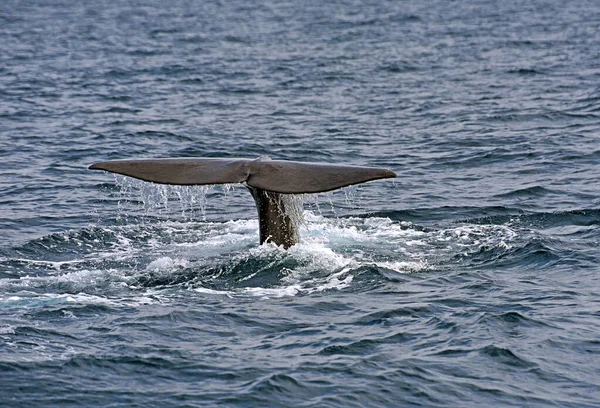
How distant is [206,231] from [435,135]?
8392 mm

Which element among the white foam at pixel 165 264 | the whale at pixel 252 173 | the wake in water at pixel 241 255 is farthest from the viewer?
Result: the white foam at pixel 165 264

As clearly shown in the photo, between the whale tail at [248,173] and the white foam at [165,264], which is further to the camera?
the white foam at [165,264]

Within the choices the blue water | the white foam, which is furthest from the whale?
the white foam

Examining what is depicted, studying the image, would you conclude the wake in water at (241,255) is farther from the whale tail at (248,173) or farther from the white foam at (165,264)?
the whale tail at (248,173)

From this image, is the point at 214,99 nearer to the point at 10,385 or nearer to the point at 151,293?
the point at 151,293

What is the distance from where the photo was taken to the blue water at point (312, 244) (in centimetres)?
949

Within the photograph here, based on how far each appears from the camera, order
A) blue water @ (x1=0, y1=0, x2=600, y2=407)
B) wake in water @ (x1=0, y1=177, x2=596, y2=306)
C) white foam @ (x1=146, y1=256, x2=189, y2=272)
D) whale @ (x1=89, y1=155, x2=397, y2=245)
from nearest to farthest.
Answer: blue water @ (x1=0, y1=0, x2=600, y2=407) < whale @ (x1=89, y1=155, x2=397, y2=245) < wake in water @ (x1=0, y1=177, x2=596, y2=306) < white foam @ (x1=146, y1=256, x2=189, y2=272)

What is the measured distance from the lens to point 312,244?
13.2 meters

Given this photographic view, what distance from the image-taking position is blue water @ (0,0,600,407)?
949 cm

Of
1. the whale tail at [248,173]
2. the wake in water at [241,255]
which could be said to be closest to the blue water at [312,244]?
the wake in water at [241,255]

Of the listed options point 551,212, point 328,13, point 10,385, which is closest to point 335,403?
point 10,385

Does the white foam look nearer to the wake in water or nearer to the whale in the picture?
Answer: the wake in water

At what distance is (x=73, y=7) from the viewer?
61781mm

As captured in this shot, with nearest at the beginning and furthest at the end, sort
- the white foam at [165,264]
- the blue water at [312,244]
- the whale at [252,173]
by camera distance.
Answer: the blue water at [312,244] → the whale at [252,173] → the white foam at [165,264]
